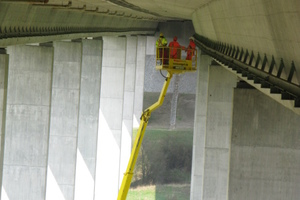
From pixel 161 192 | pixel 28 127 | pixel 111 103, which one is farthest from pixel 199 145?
pixel 28 127

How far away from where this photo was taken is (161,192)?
2525 inches

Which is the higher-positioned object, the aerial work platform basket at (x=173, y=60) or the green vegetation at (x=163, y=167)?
the aerial work platform basket at (x=173, y=60)

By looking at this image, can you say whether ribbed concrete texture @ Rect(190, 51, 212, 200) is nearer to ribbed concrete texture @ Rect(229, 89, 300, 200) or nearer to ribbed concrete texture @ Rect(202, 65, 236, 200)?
ribbed concrete texture @ Rect(202, 65, 236, 200)

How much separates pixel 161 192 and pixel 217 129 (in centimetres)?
3299

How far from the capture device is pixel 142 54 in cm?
6706

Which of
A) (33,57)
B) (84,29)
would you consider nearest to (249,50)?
(33,57)

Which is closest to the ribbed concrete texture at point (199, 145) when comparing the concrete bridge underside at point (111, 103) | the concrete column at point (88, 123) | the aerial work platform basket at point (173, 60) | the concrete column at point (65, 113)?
the concrete bridge underside at point (111, 103)

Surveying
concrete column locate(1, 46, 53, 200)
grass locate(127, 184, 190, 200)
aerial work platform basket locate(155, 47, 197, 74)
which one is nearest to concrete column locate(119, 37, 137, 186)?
grass locate(127, 184, 190, 200)

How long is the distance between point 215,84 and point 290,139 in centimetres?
1154

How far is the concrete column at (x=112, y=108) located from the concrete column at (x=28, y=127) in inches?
808

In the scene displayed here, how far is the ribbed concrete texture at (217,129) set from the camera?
103 ft

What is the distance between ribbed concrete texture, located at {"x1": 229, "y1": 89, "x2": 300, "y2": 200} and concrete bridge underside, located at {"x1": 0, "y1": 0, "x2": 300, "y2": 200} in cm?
2

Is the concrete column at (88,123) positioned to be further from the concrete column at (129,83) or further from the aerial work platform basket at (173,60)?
the aerial work platform basket at (173,60)

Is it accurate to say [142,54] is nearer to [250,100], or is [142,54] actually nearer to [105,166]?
[105,166]
